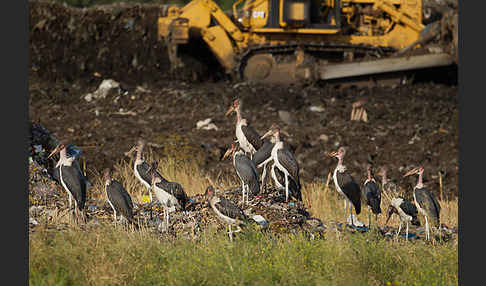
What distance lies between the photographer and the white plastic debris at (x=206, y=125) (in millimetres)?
18766

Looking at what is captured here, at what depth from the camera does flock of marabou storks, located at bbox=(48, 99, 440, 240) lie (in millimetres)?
8438

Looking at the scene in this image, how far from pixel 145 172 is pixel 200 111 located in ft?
36.1

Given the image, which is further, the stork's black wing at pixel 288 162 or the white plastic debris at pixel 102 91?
the white plastic debris at pixel 102 91

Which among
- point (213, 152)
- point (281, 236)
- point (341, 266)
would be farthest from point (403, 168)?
point (341, 266)

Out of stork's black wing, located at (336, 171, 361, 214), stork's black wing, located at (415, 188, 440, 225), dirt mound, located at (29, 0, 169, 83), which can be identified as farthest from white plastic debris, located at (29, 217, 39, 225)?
dirt mound, located at (29, 0, 169, 83)

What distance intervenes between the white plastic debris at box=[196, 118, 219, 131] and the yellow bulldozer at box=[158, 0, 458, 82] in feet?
15.9

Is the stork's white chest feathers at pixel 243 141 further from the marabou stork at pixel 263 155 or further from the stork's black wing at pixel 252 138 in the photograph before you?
the marabou stork at pixel 263 155

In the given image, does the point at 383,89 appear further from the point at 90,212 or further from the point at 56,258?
the point at 56,258

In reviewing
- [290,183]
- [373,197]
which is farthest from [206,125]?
[373,197]

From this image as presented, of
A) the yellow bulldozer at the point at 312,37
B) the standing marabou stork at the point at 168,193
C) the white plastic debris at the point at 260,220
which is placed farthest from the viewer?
the yellow bulldozer at the point at 312,37

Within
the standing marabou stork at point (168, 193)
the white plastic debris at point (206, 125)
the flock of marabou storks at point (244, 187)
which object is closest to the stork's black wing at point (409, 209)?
the flock of marabou storks at point (244, 187)

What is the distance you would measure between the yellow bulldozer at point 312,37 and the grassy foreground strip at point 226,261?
1562 centimetres

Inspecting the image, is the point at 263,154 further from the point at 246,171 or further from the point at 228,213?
the point at 228,213

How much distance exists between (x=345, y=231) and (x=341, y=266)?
1.31 metres
